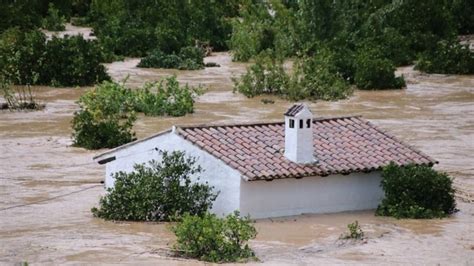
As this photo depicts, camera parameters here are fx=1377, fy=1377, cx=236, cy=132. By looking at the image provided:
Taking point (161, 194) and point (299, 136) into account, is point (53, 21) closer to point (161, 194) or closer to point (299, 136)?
point (299, 136)

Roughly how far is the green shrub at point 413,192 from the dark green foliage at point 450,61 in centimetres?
1888

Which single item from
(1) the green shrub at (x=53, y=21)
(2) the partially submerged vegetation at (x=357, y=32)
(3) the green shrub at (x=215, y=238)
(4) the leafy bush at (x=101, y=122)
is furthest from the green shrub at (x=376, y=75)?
(3) the green shrub at (x=215, y=238)

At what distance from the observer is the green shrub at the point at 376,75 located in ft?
113

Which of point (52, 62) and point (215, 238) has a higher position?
point (52, 62)

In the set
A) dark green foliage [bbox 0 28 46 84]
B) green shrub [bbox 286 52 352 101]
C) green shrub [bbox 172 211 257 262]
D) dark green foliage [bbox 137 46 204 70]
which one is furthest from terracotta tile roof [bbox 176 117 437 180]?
dark green foliage [bbox 137 46 204 70]

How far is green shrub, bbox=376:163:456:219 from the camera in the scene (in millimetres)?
18734

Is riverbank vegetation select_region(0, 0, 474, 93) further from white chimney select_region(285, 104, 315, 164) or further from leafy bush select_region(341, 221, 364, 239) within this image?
leafy bush select_region(341, 221, 364, 239)

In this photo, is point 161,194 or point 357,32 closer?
point 161,194

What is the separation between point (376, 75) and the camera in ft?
113

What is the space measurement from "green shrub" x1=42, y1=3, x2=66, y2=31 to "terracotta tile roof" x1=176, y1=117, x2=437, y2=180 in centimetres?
2527

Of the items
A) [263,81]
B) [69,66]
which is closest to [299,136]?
[263,81]

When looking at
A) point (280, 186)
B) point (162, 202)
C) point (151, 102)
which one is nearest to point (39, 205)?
point (162, 202)

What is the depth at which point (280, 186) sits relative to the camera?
18.4 m

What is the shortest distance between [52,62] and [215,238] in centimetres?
1926
